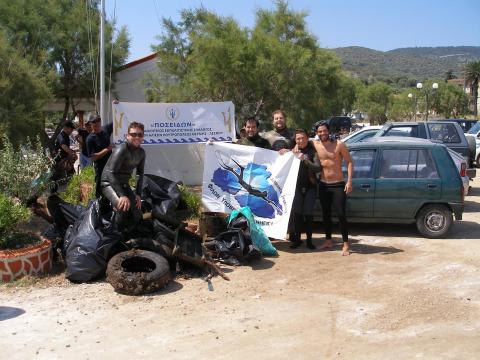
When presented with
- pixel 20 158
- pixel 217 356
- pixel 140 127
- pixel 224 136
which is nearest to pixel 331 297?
pixel 217 356

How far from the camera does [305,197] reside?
24.1 feet

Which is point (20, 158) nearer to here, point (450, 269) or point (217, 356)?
point (217, 356)

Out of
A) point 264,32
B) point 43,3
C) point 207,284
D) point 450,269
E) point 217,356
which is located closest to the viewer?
point 217,356

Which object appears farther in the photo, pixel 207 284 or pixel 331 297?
pixel 207 284

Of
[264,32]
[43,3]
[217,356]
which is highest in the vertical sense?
[43,3]

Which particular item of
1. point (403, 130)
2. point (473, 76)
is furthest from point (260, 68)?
point (473, 76)

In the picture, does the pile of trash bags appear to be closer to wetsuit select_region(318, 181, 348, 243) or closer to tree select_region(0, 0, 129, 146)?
wetsuit select_region(318, 181, 348, 243)

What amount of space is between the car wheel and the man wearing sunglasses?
429 cm

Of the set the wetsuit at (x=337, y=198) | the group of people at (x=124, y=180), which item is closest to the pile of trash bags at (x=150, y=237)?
the group of people at (x=124, y=180)

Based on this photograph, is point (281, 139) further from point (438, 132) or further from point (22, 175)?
point (438, 132)

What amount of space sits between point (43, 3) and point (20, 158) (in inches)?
662

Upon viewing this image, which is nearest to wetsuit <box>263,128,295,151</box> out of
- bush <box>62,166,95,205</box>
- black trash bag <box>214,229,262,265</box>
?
black trash bag <box>214,229,262,265</box>

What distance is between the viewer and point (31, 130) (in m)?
10.4

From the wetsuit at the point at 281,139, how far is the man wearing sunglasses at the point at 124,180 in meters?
2.20
